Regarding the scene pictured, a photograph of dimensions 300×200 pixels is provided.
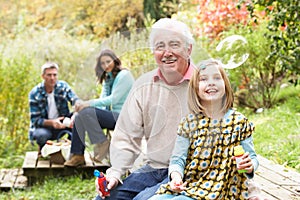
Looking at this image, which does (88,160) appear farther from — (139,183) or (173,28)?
(173,28)

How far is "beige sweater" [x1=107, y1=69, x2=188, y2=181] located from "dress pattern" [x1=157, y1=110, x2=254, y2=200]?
183 mm

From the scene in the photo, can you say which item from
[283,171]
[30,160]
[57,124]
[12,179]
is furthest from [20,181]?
[283,171]

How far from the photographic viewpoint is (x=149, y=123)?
2.83 m

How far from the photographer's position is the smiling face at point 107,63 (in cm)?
342

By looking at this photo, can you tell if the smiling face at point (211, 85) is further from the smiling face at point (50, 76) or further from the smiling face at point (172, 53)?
the smiling face at point (50, 76)

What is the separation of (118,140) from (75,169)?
2.90m

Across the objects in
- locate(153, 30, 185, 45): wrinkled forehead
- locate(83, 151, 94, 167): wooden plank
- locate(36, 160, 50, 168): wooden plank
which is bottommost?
locate(36, 160, 50, 168): wooden plank

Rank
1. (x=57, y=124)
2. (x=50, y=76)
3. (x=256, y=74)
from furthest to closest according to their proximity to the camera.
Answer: (x=256, y=74) < (x=50, y=76) < (x=57, y=124)

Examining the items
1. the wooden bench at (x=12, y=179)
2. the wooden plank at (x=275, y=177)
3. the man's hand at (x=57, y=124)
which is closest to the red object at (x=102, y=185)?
the wooden plank at (x=275, y=177)

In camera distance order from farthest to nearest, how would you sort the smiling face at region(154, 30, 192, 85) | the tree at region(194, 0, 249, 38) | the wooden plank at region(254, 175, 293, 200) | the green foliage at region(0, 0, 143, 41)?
the green foliage at region(0, 0, 143, 41) → the tree at region(194, 0, 249, 38) → the wooden plank at region(254, 175, 293, 200) → the smiling face at region(154, 30, 192, 85)

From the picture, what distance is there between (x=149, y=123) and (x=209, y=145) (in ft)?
1.29

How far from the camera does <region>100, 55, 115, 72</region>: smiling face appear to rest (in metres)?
3.42

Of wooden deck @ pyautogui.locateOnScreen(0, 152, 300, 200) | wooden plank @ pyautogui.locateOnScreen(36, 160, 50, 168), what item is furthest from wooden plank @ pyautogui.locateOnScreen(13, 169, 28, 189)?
wooden plank @ pyautogui.locateOnScreen(36, 160, 50, 168)

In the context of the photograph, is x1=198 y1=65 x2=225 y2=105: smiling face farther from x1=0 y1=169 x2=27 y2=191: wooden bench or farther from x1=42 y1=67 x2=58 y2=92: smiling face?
x1=42 y1=67 x2=58 y2=92: smiling face
